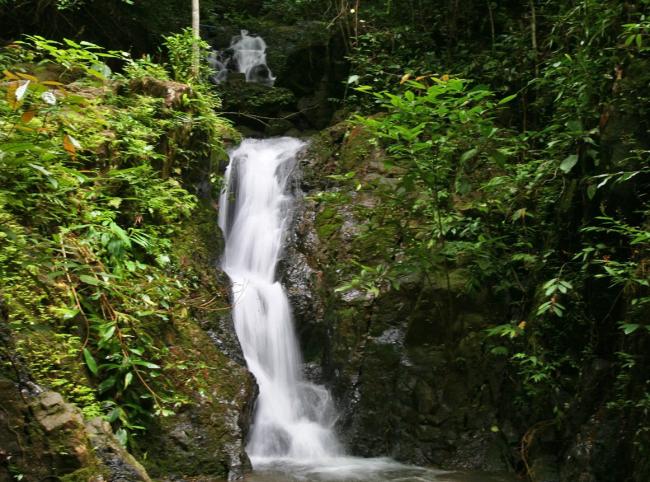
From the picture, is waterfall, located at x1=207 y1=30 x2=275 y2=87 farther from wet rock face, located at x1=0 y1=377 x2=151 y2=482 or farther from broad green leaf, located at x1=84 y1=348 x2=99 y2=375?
wet rock face, located at x1=0 y1=377 x2=151 y2=482

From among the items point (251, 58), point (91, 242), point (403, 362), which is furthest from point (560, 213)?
point (251, 58)

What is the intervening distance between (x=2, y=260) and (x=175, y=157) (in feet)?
10.8

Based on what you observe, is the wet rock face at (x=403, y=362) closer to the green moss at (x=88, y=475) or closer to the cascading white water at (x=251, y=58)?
the green moss at (x=88, y=475)

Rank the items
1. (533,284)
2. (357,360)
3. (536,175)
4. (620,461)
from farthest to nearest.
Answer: (357,360) < (533,284) < (536,175) < (620,461)

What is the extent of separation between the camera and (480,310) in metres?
6.55

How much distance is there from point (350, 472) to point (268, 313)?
7.79 ft

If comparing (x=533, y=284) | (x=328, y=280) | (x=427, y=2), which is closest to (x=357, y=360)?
(x=328, y=280)

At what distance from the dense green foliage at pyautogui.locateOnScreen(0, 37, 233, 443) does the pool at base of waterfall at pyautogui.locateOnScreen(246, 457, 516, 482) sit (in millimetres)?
1223

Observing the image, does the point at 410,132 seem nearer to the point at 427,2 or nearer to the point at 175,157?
the point at 175,157

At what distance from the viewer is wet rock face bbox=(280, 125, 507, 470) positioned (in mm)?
6098

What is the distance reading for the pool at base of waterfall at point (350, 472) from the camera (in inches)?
208

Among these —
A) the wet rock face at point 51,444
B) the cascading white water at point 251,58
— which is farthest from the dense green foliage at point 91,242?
the cascading white water at point 251,58

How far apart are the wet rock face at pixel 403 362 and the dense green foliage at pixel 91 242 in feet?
6.29

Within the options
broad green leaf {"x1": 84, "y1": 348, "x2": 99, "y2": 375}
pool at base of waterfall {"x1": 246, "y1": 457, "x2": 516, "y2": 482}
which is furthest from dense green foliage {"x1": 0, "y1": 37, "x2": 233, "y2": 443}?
pool at base of waterfall {"x1": 246, "y1": 457, "x2": 516, "y2": 482}
